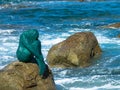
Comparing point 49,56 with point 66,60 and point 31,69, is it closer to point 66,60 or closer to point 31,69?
point 66,60

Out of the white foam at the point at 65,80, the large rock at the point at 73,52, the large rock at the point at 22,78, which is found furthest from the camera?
the large rock at the point at 73,52

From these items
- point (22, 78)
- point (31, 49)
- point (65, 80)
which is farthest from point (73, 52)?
point (22, 78)

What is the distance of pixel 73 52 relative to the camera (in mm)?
16250

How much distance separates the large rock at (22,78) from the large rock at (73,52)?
5014 millimetres

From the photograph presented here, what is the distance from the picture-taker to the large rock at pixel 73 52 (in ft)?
52.3

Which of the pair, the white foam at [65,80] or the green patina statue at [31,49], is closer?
the green patina statue at [31,49]

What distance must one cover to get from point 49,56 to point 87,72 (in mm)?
2267

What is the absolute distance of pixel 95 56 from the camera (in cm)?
1748

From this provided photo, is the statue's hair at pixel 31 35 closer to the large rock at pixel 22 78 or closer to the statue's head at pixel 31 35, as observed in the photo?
the statue's head at pixel 31 35

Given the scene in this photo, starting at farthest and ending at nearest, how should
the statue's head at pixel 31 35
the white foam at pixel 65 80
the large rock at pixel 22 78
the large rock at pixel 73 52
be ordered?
1. the large rock at pixel 73 52
2. the white foam at pixel 65 80
3. the statue's head at pixel 31 35
4. the large rock at pixel 22 78

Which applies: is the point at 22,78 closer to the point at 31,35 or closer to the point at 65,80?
the point at 31,35

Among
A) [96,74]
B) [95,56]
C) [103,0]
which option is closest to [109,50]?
[95,56]

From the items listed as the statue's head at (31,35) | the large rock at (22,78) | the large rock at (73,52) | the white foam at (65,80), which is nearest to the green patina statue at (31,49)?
the statue's head at (31,35)

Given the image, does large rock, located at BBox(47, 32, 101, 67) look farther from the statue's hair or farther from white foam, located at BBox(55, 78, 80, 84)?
the statue's hair
